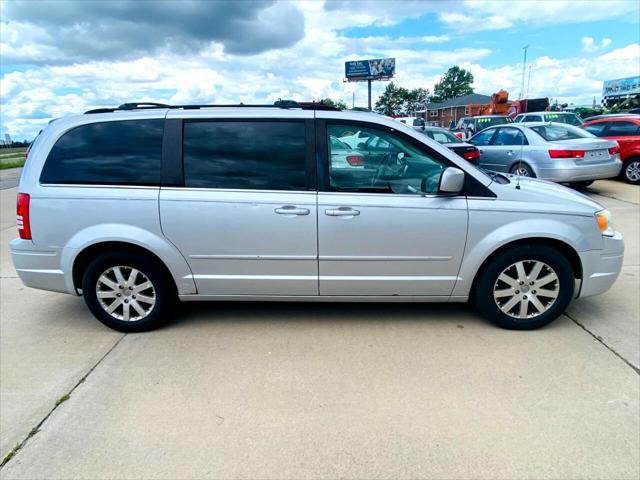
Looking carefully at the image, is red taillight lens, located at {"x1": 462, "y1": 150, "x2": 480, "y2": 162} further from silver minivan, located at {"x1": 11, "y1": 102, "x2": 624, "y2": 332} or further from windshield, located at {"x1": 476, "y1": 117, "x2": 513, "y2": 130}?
windshield, located at {"x1": 476, "y1": 117, "x2": 513, "y2": 130}

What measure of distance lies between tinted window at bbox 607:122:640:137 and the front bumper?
912cm

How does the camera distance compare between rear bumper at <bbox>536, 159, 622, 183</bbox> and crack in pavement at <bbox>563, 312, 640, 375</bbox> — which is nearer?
crack in pavement at <bbox>563, 312, 640, 375</bbox>

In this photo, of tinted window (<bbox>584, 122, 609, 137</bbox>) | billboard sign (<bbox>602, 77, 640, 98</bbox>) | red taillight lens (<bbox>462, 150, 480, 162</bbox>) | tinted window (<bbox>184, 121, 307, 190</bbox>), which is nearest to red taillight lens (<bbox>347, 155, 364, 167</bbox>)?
tinted window (<bbox>184, 121, 307, 190</bbox>)

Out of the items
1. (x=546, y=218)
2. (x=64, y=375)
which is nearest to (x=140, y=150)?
(x=64, y=375)

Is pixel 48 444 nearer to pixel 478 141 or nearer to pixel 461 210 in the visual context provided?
pixel 461 210

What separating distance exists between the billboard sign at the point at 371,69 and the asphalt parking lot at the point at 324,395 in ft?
268

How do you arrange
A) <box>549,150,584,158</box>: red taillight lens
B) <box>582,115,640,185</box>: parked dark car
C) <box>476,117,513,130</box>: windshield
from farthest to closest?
<box>476,117,513,130</box>: windshield < <box>582,115,640,185</box>: parked dark car < <box>549,150,584,158</box>: red taillight lens

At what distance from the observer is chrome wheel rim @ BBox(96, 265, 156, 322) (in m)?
3.71

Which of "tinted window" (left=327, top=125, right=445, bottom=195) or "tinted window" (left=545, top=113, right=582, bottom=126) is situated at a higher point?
"tinted window" (left=545, top=113, right=582, bottom=126)

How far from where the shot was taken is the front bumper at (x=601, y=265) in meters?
3.61

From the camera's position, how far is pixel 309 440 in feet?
8.19

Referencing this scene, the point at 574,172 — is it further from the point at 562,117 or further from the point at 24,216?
the point at 24,216

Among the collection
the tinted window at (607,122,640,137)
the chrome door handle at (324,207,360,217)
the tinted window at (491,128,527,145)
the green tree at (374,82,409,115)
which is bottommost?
the chrome door handle at (324,207,360,217)

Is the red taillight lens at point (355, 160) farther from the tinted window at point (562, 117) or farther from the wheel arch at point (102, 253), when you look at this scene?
the tinted window at point (562, 117)
